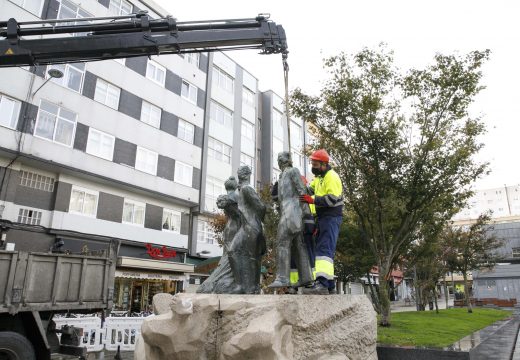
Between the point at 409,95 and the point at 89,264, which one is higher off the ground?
the point at 409,95

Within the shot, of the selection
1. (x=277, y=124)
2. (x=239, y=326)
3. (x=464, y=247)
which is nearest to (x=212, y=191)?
(x=277, y=124)

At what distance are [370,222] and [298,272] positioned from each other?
28.3 feet

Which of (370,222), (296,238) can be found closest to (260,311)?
(296,238)

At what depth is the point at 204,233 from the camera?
25266 millimetres

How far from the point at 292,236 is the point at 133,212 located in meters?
16.8

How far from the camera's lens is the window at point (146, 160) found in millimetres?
21484

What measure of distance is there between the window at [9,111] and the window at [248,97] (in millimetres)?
17782

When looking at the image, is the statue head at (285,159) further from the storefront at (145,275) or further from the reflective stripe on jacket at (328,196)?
the storefront at (145,275)

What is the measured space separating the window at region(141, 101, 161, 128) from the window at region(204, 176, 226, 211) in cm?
504

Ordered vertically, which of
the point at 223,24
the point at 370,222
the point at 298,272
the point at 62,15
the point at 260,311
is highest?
the point at 62,15

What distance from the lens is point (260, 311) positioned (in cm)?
469

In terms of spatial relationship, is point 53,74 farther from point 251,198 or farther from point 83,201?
point 251,198

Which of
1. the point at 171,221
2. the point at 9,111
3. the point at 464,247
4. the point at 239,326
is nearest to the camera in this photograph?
the point at 239,326

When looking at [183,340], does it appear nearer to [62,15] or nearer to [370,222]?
[370,222]
